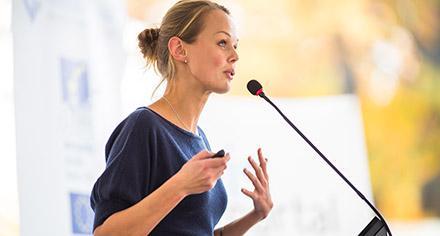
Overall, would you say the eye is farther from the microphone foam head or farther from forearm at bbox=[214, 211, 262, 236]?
forearm at bbox=[214, 211, 262, 236]

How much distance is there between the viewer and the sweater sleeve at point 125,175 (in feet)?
5.49

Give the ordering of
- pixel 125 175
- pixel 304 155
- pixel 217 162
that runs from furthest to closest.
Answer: pixel 304 155 → pixel 125 175 → pixel 217 162

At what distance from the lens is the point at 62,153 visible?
7.95 feet

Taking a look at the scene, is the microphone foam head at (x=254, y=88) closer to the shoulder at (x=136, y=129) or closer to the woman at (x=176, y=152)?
the woman at (x=176, y=152)

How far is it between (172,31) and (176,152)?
1.10 feet

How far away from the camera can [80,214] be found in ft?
8.25

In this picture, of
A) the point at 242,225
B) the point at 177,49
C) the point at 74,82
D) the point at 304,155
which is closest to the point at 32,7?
the point at 74,82

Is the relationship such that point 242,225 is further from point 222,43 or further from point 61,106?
point 61,106

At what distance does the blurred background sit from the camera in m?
4.49

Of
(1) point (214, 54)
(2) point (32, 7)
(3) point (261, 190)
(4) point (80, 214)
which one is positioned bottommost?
(4) point (80, 214)

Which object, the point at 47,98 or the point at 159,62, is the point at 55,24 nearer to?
the point at 47,98

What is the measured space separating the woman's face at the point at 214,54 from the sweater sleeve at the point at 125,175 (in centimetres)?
23

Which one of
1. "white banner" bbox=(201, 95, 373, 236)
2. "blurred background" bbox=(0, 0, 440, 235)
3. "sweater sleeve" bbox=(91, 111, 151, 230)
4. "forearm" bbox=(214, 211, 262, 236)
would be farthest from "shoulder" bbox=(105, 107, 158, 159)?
"blurred background" bbox=(0, 0, 440, 235)

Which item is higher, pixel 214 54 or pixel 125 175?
pixel 214 54
